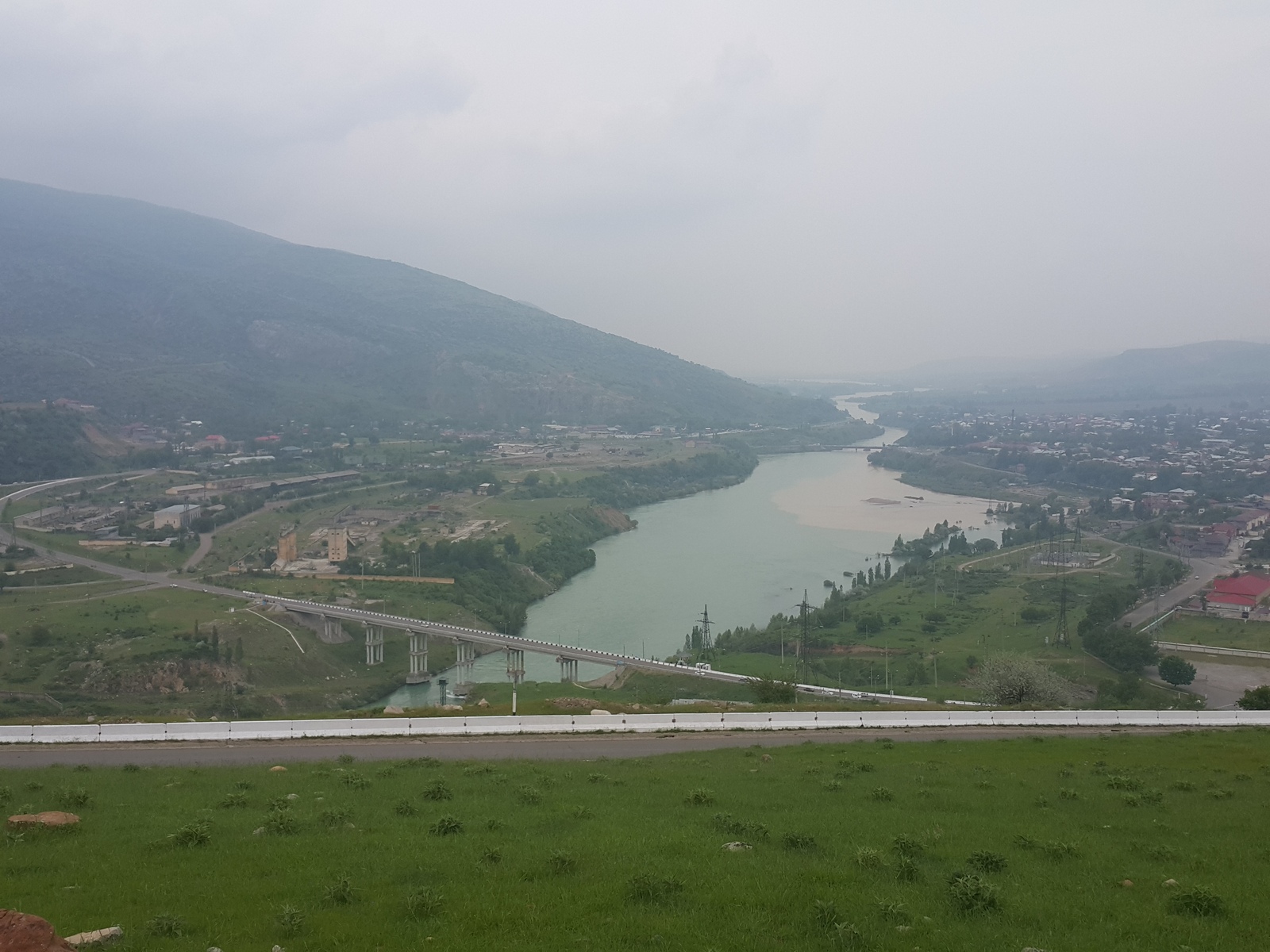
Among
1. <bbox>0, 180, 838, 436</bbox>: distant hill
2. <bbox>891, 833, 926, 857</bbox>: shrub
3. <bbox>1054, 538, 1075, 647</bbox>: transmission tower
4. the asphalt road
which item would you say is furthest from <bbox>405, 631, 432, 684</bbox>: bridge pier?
<bbox>0, 180, 838, 436</bbox>: distant hill

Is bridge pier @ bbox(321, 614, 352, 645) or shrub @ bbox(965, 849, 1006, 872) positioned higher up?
shrub @ bbox(965, 849, 1006, 872)

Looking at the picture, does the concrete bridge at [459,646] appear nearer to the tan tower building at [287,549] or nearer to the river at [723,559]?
the river at [723,559]

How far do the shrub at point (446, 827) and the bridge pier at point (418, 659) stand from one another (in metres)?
30.2

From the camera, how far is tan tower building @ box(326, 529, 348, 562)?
159ft

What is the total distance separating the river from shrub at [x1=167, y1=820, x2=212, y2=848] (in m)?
26.8

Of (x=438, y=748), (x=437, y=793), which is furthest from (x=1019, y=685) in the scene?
(x=437, y=793)

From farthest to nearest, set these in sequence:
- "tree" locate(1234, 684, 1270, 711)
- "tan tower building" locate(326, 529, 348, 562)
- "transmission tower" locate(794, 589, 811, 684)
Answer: "tan tower building" locate(326, 529, 348, 562) → "transmission tower" locate(794, 589, 811, 684) → "tree" locate(1234, 684, 1270, 711)

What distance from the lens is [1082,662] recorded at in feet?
102

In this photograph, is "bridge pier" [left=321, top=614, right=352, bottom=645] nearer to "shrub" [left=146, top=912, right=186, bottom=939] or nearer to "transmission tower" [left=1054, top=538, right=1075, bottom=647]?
"transmission tower" [left=1054, top=538, right=1075, bottom=647]

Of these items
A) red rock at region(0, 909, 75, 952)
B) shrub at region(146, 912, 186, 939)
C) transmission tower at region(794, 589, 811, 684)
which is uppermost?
red rock at region(0, 909, 75, 952)

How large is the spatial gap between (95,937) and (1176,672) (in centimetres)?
A: 3077

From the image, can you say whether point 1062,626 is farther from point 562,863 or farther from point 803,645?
point 562,863

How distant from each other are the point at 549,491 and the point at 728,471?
97.3 feet

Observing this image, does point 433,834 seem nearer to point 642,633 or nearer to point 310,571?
point 642,633
